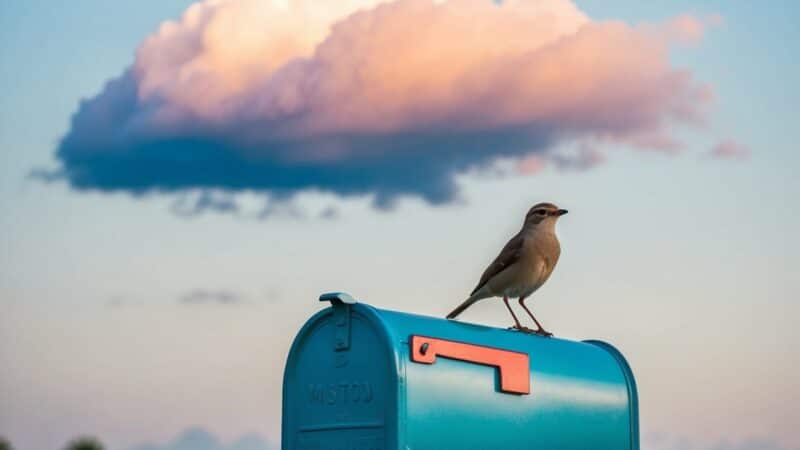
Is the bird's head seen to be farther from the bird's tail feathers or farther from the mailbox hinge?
the mailbox hinge

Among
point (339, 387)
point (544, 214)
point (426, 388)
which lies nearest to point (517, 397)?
point (426, 388)

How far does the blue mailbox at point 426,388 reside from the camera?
22.7 ft

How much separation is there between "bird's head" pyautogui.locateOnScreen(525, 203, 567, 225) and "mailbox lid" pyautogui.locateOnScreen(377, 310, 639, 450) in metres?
1.17

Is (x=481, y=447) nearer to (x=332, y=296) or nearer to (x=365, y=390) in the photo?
(x=365, y=390)

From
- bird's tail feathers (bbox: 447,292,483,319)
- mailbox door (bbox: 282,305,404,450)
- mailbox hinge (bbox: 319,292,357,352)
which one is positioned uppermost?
bird's tail feathers (bbox: 447,292,483,319)

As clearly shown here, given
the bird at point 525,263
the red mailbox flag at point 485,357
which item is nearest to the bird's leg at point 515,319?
the bird at point 525,263

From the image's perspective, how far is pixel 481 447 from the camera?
7293mm

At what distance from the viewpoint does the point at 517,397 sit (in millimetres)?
7699

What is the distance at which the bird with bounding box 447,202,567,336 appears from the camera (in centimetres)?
945

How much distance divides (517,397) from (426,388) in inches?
37.7

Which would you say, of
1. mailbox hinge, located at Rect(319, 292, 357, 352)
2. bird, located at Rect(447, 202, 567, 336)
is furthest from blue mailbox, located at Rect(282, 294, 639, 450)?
bird, located at Rect(447, 202, 567, 336)

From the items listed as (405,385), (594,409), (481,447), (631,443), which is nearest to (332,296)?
(405,385)

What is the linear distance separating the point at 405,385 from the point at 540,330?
2.60 m

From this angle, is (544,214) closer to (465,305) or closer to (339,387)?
(465,305)
